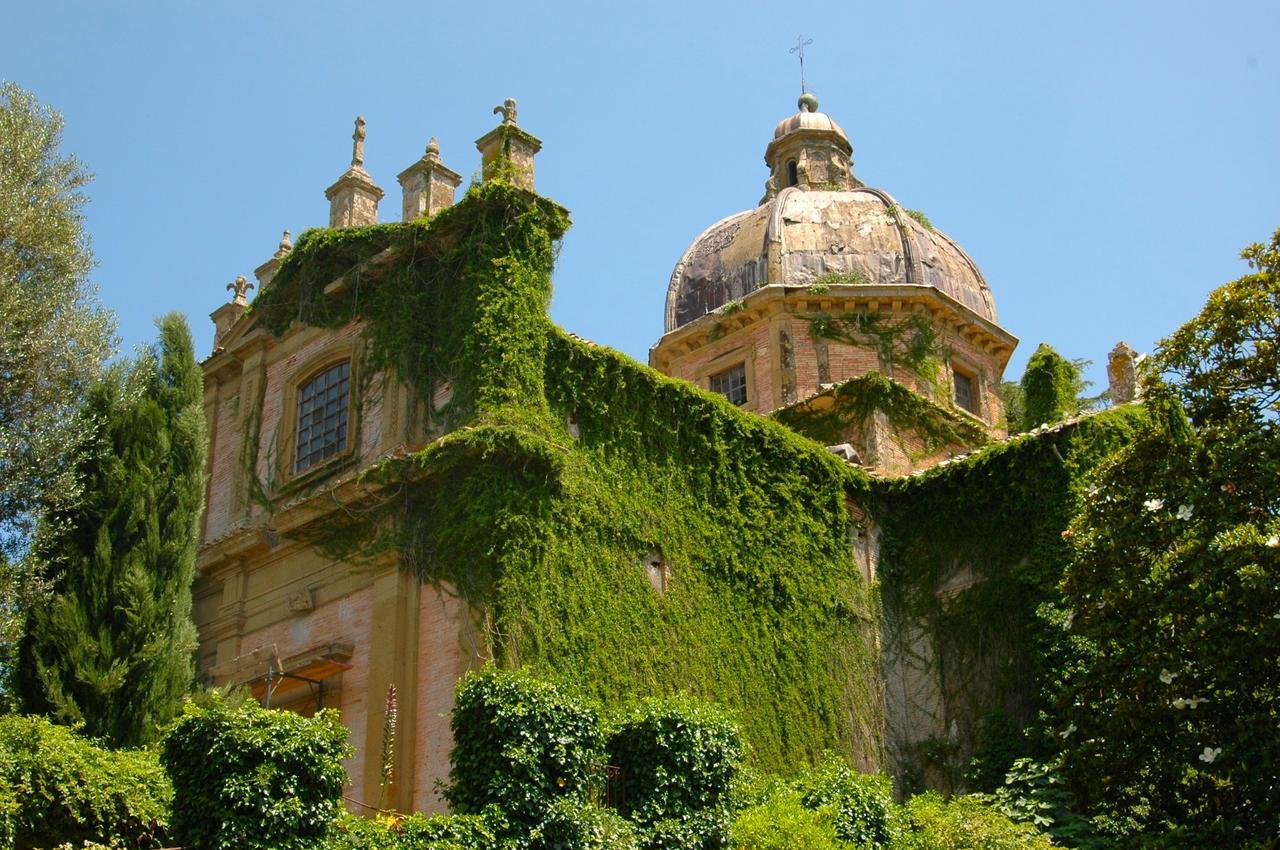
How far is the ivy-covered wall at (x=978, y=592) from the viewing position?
20.7 metres

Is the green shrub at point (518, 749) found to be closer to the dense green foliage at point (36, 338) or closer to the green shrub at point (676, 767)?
the green shrub at point (676, 767)

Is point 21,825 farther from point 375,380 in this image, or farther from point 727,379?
point 727,379

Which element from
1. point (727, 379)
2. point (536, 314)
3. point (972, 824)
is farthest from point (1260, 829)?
point (727, 379)

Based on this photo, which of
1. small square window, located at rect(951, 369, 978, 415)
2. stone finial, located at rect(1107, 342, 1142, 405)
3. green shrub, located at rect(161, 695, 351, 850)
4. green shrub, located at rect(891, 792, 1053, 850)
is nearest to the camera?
green shrub, located at rect(161, 695, 351, 850)

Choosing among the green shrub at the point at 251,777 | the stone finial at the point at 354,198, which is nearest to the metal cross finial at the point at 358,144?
the stone finial at the point at 354,198

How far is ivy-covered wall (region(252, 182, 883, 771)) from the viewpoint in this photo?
58.5ft

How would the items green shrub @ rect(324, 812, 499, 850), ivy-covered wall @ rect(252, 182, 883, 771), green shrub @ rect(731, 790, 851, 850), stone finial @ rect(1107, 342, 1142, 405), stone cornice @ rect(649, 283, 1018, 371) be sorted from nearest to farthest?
green shrub @ rect(324, 812, 499, 850), green shrub @ rect(731, 790, 851, 850), ivy-covered wall @ rect(252, 182, 883, 771), stone finial @ rect(1107, 342, 1142, 405), stone cornice @ rect(649, 283, 1018, 371)

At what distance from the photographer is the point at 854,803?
1619 cm

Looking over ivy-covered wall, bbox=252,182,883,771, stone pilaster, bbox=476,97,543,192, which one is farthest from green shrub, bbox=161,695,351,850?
stone pilaster, bbox=476,97,543,192

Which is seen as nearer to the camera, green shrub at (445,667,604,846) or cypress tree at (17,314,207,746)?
green shrub at (445,667,604,846)

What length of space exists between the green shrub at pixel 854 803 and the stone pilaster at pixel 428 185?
918 cm

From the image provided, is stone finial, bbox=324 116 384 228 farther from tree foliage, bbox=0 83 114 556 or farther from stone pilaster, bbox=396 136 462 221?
tree foliage, bbox=0 83 114 556

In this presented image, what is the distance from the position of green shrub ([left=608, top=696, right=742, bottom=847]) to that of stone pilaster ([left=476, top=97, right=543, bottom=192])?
752cm

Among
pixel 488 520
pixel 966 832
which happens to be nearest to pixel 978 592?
pixel 966 832
